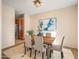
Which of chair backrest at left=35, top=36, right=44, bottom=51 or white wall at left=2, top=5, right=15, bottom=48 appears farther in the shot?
white wall at left=2, top=5, right=15, bottom=48

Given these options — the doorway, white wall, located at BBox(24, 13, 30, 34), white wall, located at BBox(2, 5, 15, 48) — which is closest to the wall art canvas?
white wall, located at BBox(24, 13, 30, 34)

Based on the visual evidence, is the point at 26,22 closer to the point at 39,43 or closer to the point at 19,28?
the point at 19,28

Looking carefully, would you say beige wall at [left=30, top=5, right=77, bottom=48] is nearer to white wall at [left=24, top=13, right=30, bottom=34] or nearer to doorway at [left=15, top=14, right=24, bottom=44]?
white wall at [left=24, top=13, right=30, bottom=34]

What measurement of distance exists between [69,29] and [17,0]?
3251 mm

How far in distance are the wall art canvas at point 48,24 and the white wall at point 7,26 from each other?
2035mm

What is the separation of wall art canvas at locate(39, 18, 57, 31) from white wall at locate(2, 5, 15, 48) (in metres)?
2.04

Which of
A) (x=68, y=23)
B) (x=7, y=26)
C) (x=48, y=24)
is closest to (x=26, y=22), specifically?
(x=48, y=24)

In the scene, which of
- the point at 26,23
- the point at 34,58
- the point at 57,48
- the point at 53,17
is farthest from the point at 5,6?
the point at 57,48

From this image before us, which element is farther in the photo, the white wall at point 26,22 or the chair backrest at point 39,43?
the white wall at point 26,22

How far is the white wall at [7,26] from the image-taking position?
5.10 meters

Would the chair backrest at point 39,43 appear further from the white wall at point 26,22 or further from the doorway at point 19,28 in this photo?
the doorway at point 19,28

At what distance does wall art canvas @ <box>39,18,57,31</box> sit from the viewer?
5.90 metres

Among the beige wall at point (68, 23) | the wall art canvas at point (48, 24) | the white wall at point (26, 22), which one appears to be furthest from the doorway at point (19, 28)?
the beige wall at point (68, 23)

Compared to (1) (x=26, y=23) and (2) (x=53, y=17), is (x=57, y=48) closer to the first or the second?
(2) (x=53, y=17)
